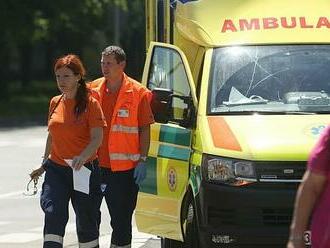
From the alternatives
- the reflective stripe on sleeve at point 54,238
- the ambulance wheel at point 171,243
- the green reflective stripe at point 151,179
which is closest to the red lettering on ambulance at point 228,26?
the green reflective stripe at point 151,179

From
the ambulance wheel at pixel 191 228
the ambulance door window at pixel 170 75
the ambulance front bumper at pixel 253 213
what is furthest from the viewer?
the ambulance door window at pixel 170 75

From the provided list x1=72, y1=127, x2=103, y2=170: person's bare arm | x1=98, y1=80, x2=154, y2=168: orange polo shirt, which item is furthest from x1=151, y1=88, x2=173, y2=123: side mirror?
x1=72, y1=127, x2=103, y2=170: person's bare arm

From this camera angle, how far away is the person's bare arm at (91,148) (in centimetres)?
729

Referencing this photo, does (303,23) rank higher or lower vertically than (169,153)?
higher

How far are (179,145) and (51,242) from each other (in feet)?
4.61

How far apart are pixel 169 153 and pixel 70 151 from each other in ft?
3.65

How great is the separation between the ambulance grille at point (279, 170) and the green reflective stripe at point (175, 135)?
929 mm

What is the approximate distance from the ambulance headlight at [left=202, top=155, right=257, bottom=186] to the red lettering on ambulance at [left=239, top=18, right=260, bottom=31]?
1596mm

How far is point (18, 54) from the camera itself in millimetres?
61812

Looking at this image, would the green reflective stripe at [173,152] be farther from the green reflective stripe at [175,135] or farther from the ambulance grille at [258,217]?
the ambulance grille at [258,217]

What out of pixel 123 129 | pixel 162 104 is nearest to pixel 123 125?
pixel 123 129

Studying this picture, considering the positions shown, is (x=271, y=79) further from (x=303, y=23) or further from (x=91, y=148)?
(x=91, y=148)

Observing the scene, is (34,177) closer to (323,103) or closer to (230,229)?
(230,229)

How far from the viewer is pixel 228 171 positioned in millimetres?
7293
